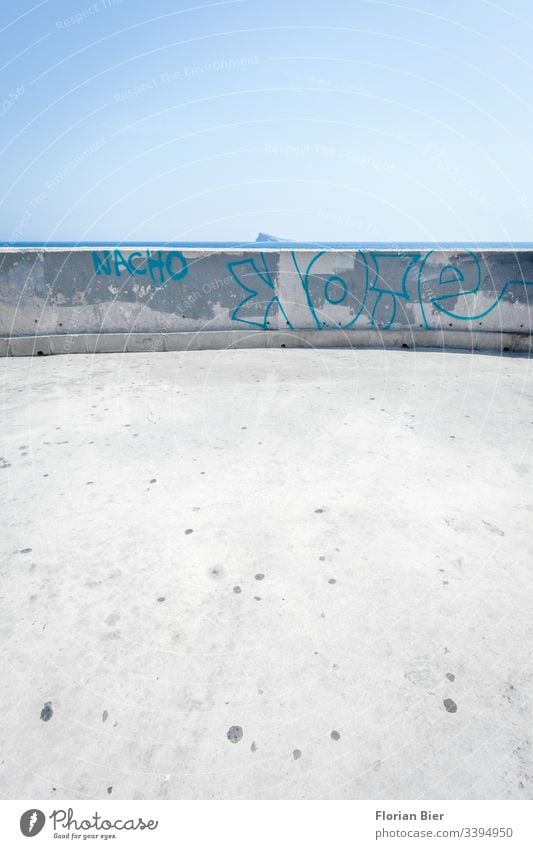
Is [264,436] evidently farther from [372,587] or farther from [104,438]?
[372,587]

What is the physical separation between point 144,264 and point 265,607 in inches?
213

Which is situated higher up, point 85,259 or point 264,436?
point 85,259

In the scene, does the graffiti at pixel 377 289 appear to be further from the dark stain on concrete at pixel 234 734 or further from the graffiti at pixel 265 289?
the dark stain on concrete at pixel 234 734

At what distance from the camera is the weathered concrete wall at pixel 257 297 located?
6082mm

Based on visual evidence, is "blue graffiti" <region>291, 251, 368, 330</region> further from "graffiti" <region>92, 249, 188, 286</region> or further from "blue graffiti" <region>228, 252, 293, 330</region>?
"graffiti" <region>92, 249, 188, 286</region>

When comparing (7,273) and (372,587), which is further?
(7,273)

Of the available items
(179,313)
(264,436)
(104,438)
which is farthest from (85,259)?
(264,436)

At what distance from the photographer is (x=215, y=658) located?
1.77m

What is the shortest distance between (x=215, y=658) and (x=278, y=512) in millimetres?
1075

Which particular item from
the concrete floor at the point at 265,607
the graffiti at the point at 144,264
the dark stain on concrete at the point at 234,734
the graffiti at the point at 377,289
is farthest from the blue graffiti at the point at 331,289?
the dark stain on concrete at the point at 234,734

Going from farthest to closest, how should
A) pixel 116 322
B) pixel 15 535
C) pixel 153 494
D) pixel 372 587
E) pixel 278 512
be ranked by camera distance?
1. pixel 116 322
2. pixel 153 494
3. pixel 278 512
4. pixel 15 535
5. pixel 372 587

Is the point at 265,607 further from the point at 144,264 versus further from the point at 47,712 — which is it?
the point at 144,264

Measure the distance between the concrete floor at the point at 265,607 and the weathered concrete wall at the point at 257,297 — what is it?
260 centimetres

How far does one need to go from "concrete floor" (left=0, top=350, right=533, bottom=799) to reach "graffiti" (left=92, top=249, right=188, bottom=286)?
2824 mm
